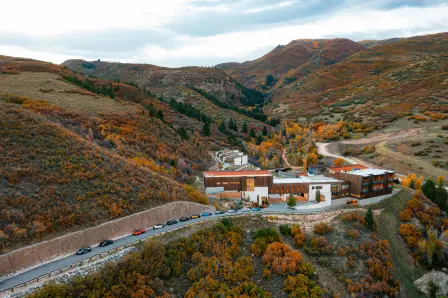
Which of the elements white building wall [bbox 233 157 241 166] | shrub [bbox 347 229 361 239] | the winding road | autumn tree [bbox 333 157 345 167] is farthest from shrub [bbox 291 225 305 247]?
autumn tree [bbox 333 157 345 167]

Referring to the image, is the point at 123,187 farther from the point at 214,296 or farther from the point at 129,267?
the point at 214,296

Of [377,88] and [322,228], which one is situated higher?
[377,88]

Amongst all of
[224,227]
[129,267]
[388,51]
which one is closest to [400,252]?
[224,227]

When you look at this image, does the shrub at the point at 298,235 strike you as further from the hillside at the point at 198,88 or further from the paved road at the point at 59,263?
the hillside at the point at 198,88

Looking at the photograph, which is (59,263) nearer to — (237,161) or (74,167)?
(74,167)

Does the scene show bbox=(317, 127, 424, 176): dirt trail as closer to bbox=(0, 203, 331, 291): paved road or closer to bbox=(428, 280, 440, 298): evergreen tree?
bbox=(428, 280, 440, 298): evergreen tree

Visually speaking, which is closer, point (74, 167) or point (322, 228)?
point (74, 167)

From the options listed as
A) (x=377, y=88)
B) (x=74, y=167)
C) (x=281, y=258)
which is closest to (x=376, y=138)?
(x=377, y=88)

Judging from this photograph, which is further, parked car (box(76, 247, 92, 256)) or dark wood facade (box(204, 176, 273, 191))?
dark wood facade (box(204, 176, 273, 191))
